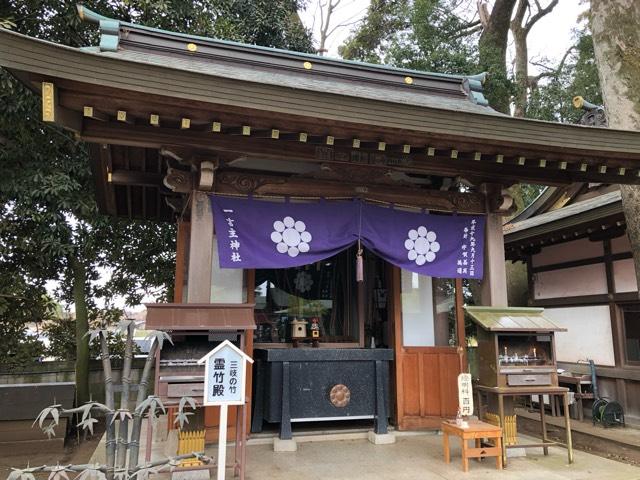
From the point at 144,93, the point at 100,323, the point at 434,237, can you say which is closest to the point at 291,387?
the point at 434,237

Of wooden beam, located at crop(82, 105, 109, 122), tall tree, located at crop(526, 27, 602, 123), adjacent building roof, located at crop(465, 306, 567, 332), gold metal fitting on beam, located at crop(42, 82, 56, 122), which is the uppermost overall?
tall tree, located at crop(526, 27, 602, 123)

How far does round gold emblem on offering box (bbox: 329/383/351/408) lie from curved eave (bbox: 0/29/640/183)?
3.04 metres

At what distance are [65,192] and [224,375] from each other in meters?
5.41

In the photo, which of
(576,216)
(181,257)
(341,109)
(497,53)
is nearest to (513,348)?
(341,109)

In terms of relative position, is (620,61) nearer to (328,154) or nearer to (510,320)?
(510,320)

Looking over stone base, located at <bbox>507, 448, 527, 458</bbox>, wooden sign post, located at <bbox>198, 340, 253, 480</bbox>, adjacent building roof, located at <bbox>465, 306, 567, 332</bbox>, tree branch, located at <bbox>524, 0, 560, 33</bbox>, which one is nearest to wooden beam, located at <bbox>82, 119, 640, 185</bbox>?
adjacent building roof, located at <bbox>465, 306, 567, 332</bbox>

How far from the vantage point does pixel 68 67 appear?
3.33 metres

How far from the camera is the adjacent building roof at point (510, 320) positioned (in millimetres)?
4867

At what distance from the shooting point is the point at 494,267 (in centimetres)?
535

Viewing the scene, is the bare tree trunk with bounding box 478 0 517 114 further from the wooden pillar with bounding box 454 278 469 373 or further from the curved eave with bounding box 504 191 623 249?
the wooden pillar with bounding box 454 278 469 373

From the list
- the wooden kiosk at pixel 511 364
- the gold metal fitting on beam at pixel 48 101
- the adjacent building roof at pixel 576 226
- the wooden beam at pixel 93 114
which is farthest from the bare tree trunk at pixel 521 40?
the gold metal fitting on beam at pixel 48 101

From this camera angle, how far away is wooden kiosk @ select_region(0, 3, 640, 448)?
3.72 meters

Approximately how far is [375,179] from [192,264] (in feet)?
7.17

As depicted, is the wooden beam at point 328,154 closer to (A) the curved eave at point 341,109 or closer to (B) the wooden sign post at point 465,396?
(A) the curved eave at point 341,109
